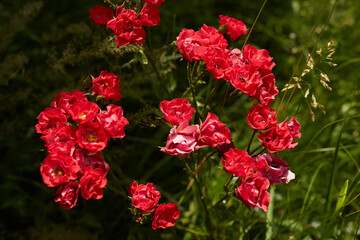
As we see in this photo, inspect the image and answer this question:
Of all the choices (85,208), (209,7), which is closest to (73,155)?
(85,208)

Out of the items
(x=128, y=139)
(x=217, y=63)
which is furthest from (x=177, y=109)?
(x=128, y=139)

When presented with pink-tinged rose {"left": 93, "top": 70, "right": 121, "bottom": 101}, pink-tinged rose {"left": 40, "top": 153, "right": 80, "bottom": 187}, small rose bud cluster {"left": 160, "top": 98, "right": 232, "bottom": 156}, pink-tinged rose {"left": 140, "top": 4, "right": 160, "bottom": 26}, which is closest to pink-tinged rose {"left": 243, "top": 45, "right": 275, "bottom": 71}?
small rose bud cluster {"left": 160, "top": 98, "right": 232, "bottom": 156}

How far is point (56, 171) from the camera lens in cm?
123

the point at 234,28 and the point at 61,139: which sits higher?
the point at 234,28

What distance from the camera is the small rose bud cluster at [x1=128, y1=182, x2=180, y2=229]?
4.31 feet

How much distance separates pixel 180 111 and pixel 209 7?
2038 millimetres

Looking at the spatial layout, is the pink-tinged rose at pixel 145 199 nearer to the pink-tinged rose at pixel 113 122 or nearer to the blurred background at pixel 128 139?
the pink-tinged rose at pixel 113 122

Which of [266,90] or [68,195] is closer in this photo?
→ [68,195]

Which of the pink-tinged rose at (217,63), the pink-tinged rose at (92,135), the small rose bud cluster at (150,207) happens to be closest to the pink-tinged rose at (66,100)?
the pink-tinged rose at (92,135)

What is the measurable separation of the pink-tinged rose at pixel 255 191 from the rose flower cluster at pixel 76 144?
45 cm

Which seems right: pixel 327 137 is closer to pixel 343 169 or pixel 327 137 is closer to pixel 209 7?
pixel 343 169

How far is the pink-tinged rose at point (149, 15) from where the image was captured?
59.3 inches

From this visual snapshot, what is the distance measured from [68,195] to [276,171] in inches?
27.5

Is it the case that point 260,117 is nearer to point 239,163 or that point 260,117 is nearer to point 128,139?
point 239,163
